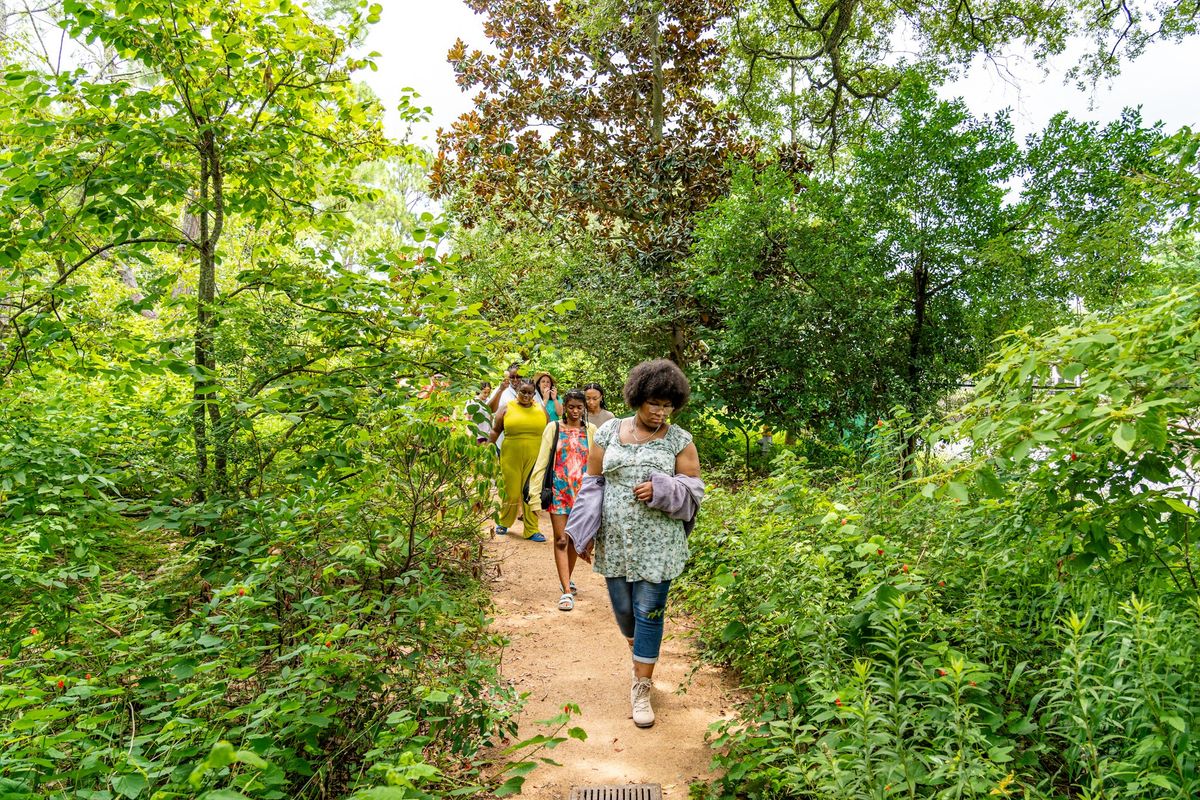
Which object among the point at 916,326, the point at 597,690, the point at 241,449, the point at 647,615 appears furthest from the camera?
the point at 916,326

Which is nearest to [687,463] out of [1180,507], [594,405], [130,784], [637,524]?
[637,524]

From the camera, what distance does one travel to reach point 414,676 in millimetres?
2877

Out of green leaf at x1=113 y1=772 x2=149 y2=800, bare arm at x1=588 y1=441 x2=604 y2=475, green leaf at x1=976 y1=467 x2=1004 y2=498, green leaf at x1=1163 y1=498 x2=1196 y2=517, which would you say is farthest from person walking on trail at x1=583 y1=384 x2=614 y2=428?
green leaf at x1=113 y1=772 x2=149 y2=800

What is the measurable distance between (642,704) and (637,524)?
1.03 meters

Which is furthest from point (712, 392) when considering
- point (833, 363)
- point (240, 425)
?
point (240, 425)

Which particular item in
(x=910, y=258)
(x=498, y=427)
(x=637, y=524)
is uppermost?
(x=910, y=258)

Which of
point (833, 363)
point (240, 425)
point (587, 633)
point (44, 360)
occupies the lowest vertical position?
point (587, 633)

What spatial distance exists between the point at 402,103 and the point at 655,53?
9231 millimetres

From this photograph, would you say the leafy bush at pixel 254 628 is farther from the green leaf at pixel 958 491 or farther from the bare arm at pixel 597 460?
the green leaf at pixel 958 491

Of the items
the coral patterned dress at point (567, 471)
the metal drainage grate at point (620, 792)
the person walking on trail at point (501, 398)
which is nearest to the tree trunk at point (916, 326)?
the coral patterned dress at point (567, 471)

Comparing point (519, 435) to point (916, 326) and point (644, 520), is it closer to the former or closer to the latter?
point (644, 520)

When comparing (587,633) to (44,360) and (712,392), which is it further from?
(712,392)

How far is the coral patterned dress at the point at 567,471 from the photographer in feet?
21.3

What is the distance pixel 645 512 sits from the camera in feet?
12.6
